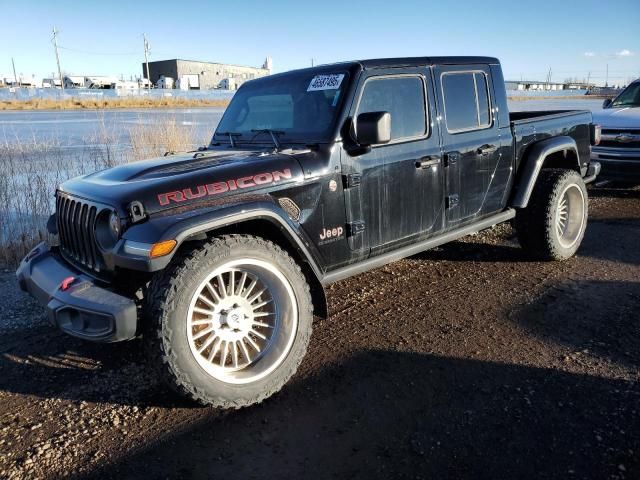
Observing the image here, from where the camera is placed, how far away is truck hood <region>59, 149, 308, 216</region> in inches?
107

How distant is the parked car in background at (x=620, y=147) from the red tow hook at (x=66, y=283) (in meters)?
7.89

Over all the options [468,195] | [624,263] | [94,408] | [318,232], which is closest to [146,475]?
[94,408]

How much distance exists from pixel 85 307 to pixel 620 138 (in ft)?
27.0

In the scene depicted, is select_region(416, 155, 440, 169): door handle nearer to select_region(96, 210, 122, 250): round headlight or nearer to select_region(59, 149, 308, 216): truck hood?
select_region(59, 149, 308, 216): truck hood

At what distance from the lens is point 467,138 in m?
4.20

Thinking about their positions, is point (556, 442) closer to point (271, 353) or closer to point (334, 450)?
point (334, 450)

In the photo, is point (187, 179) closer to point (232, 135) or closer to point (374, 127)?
point (374, 127)

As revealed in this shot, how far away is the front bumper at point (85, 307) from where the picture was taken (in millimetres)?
2514

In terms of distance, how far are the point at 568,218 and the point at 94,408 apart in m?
4.77

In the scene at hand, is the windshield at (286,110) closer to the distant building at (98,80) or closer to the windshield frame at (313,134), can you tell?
the windshield frame at (313,134)

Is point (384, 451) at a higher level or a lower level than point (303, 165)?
lower

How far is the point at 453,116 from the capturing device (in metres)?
4.14

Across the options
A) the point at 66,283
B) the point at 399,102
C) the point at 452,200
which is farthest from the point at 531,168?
the point at 66,283

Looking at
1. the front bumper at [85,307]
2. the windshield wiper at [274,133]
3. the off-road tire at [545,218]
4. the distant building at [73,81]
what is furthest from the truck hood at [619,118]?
the distant building at [73,81]
